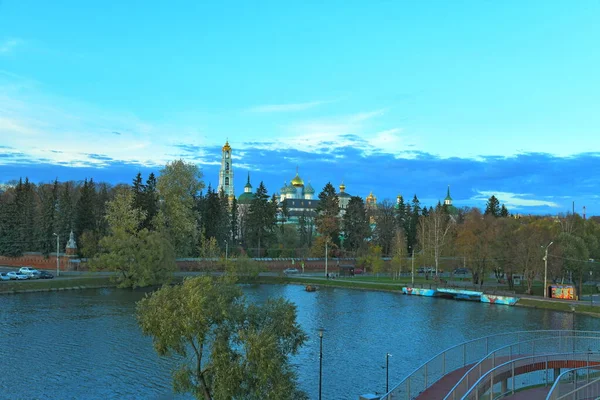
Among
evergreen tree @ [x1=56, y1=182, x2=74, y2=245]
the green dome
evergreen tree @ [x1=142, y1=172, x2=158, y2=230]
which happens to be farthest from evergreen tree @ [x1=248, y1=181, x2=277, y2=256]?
the green dome

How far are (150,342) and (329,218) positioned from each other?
6900 centimetres

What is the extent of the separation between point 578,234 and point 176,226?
2387 inches

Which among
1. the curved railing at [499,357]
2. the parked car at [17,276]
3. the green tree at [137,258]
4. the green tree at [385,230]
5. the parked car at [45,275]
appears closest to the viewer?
the curved railing at [499,357]

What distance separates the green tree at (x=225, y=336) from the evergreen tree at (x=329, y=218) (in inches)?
3309

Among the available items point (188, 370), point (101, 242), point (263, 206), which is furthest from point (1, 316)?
point (263, 206)

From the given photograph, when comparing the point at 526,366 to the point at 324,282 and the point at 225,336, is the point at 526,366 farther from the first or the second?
the point at 324,282

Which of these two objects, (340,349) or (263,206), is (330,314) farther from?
(263,206)

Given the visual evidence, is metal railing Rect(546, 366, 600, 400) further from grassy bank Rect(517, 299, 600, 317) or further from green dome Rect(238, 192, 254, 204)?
green dome Rect(238, 192, 254, 204)

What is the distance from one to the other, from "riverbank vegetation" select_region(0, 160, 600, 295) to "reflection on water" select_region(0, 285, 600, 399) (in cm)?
962

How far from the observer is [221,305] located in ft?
75.0

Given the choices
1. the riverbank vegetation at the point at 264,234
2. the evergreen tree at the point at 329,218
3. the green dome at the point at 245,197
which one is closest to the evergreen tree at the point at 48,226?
the riverbank vegetation at the point at 264,234

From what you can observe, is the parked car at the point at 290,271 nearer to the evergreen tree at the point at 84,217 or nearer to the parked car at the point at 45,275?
the evergreen tree at the point at 84,217

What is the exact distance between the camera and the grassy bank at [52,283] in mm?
69375

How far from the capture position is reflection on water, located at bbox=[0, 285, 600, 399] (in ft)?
109
